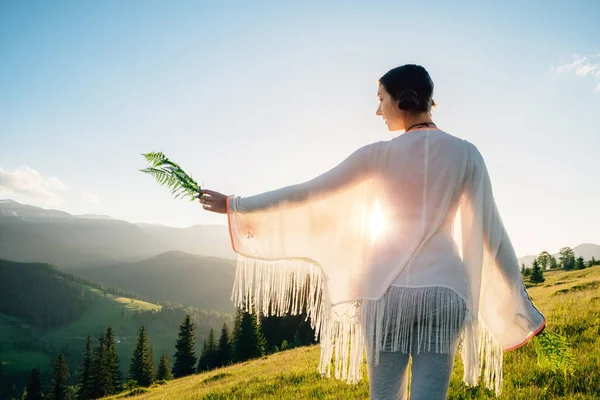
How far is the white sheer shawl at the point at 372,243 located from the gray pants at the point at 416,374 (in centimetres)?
19

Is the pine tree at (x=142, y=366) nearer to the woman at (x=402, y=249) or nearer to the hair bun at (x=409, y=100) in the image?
the woman at (x=402, y=249)

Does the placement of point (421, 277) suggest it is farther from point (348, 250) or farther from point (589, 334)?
point (589, 334)

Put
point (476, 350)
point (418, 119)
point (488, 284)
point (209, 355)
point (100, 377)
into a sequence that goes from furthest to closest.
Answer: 1. point (209, 355)
2. point (100, 377)
3. point (488, 284)
4. point (418, 119)
5. point (476, 350)

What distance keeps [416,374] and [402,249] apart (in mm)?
656

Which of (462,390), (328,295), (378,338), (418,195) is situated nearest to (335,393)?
(462,390)

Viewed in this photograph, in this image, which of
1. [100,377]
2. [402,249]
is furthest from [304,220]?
[100,377]

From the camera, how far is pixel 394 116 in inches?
99.5

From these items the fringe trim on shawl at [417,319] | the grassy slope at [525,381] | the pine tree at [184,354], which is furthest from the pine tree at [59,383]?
the fringe trim on shawl at [417,319]

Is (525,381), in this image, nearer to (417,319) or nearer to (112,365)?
(417,319)

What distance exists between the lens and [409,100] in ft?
7.93

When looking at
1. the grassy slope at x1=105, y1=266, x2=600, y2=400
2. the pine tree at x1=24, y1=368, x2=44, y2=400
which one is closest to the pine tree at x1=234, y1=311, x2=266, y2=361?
the grassy slope at x1=105, y1=266, x2=600, y2=400

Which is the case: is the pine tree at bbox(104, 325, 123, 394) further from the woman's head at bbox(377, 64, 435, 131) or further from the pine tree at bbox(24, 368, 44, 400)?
the woman's head at bbox(377, 64, 435, 131)

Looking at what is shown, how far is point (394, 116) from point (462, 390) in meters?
4.10

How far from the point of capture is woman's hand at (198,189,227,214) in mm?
2967
